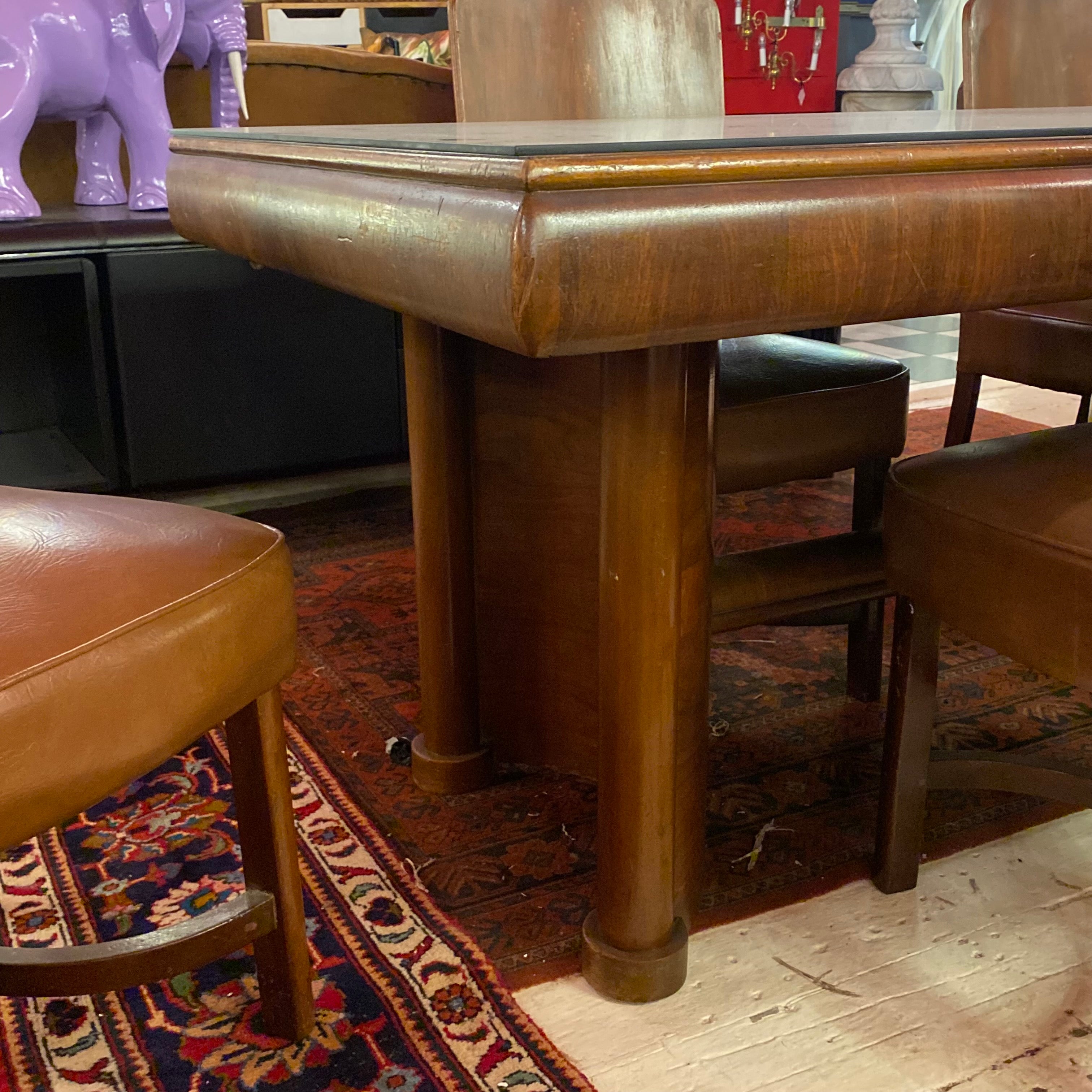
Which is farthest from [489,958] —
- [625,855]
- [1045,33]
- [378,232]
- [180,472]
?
[1045,33]

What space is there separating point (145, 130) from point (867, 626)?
1532mm

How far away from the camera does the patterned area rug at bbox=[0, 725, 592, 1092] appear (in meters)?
0.94

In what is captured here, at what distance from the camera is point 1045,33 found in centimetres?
202

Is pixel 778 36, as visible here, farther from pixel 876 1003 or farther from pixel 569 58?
pixel 876 1003

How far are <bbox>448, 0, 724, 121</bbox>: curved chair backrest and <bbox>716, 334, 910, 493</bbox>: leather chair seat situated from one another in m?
0.46

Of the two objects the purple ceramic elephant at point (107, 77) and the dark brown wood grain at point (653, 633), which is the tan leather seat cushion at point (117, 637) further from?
the purple ceramic elephant at point (107, 77)

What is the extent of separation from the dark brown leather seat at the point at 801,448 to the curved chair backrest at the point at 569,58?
1.55 feet

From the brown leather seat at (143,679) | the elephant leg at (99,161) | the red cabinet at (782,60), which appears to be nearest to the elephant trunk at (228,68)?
the elephant leg at (99,161)

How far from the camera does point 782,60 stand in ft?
19.0

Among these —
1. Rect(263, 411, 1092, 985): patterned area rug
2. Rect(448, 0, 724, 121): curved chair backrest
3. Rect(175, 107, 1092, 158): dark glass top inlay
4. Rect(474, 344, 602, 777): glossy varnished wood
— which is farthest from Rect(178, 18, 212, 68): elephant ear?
Rect(474, 344, 602, 777): glossy varnished wood

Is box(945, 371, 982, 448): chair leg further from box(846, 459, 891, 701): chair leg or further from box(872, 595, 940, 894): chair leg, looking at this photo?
box(872, 595, 940, 894): chair leg

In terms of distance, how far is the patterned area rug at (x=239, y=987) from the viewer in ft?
3.09

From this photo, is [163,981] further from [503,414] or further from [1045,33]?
[1045,33]

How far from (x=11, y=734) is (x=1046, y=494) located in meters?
0.74
